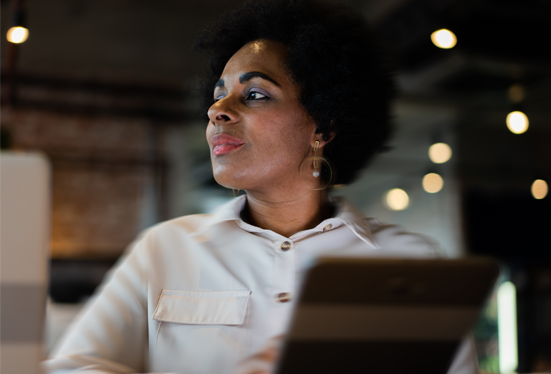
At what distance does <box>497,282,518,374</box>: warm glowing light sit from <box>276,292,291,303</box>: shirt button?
19.1ft

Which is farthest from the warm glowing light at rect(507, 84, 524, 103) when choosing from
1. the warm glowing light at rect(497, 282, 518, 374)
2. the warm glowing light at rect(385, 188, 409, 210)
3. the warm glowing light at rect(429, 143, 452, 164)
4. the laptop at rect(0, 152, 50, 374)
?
the laptop at rect(0, 152, 50, 374)

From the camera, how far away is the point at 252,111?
4.66ft

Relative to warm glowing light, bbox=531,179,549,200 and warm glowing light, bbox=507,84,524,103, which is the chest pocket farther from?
warm glowing light, bbox=531,179,549,200

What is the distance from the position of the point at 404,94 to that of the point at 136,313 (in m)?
5.73

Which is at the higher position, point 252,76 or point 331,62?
point 331,62

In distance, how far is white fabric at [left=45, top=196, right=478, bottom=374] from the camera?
3.99 ft

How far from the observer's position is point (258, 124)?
1.41 metres

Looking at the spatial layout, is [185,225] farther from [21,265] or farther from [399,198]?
[399,198]

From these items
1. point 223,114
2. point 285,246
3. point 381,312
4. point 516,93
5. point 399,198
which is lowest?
point 381,312

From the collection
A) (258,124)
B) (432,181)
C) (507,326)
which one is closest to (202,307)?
(258,124)

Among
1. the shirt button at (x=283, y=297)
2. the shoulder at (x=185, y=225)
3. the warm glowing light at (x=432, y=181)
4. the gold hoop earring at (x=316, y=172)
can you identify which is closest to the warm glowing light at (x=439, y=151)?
the warm glowing light at (x=432, y=181)

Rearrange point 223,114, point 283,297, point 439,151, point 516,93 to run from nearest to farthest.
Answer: point 283,297 < point 223,114 < point 516,93 < point 439,151

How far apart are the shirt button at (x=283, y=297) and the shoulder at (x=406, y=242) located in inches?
12.2

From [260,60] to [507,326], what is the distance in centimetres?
601
